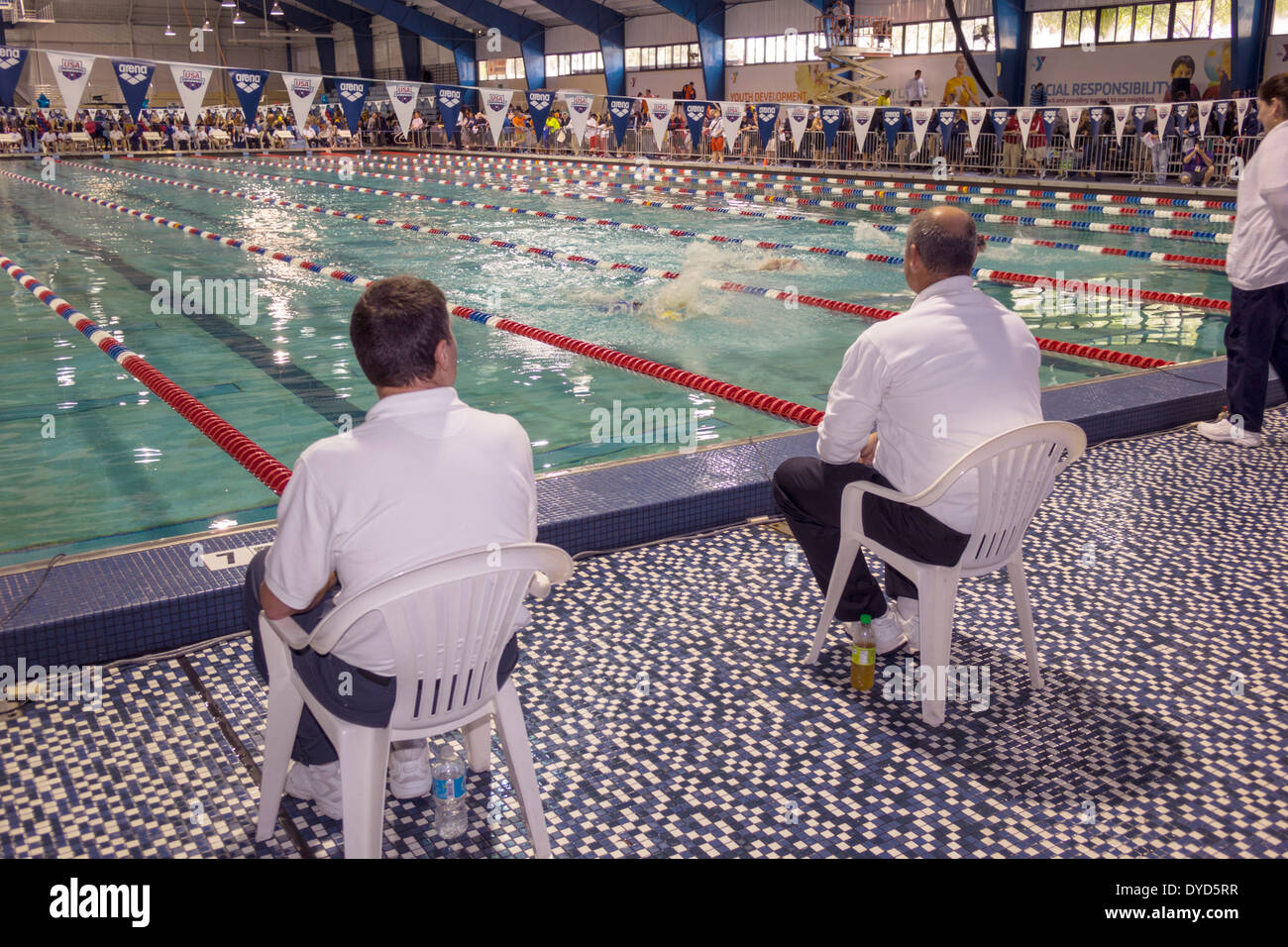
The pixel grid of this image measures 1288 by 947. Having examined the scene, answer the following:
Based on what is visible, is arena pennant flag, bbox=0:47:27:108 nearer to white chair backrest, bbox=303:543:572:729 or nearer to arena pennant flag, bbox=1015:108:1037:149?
white chair backrest, bbox=303:543:572:729

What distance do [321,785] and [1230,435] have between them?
380 centimetres

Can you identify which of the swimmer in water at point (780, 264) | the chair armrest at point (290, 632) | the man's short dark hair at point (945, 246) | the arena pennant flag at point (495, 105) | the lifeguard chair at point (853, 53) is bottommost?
the chair armrest at point (290, 632)

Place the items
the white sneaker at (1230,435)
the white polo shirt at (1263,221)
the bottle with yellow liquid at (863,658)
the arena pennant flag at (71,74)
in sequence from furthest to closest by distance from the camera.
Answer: the arena pennant flag at (71,74), the white sneaker at (1230,435), the white polo shirt at (1263,221), the bottle with yellow liquid at (863,658)

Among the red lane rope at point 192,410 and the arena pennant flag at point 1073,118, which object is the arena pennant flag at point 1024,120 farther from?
the red lane rope at point 192,410

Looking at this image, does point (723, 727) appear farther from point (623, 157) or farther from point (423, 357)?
point (623, 157)

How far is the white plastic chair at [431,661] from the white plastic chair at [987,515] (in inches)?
35.1

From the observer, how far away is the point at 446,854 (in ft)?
6.35

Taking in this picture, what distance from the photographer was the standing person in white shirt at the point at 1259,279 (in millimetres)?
3738

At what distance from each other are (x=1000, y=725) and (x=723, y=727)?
2.00ft

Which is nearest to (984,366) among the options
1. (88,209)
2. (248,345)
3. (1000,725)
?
(1000,725)

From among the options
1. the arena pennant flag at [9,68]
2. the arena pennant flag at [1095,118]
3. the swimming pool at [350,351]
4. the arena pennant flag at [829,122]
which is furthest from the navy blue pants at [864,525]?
the arena pennant flag at [829,122]

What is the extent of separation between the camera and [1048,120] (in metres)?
16.7

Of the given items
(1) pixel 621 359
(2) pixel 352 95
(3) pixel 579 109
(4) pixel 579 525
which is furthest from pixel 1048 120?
(4) pixel 579 525

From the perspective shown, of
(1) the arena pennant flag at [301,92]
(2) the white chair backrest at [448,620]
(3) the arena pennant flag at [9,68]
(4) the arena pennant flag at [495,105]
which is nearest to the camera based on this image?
(2) the white chair backrest at [448,620]
